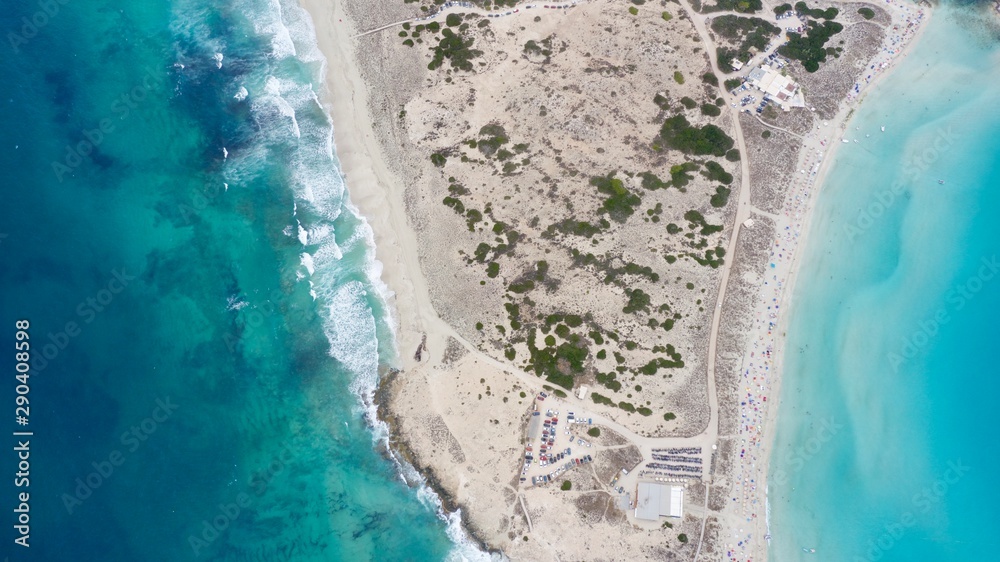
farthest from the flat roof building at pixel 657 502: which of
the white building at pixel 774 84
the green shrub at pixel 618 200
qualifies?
the white building at pixel 774 84

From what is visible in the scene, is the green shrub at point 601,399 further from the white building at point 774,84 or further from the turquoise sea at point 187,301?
the white building at point 774,84

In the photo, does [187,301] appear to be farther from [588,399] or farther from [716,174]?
[716,174]

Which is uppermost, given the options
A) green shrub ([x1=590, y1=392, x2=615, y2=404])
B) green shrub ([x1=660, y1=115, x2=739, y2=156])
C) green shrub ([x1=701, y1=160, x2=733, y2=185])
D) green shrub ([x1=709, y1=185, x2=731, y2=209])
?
green shrub ([x1=660, y1=115, x2=739, y2=156])

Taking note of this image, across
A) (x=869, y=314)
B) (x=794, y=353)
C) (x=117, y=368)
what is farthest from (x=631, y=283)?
(x=117, y=368)

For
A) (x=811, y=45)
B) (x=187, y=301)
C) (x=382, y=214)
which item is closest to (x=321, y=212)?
(x=382, y=214)

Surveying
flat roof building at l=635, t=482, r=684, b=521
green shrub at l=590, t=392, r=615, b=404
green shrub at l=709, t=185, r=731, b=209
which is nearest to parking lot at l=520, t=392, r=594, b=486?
green shrub at l=590, t=392, r=615, b=404

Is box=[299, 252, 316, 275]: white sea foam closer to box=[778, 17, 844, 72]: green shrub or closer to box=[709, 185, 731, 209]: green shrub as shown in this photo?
box=[709, 185, 731, 209]: green shrub
